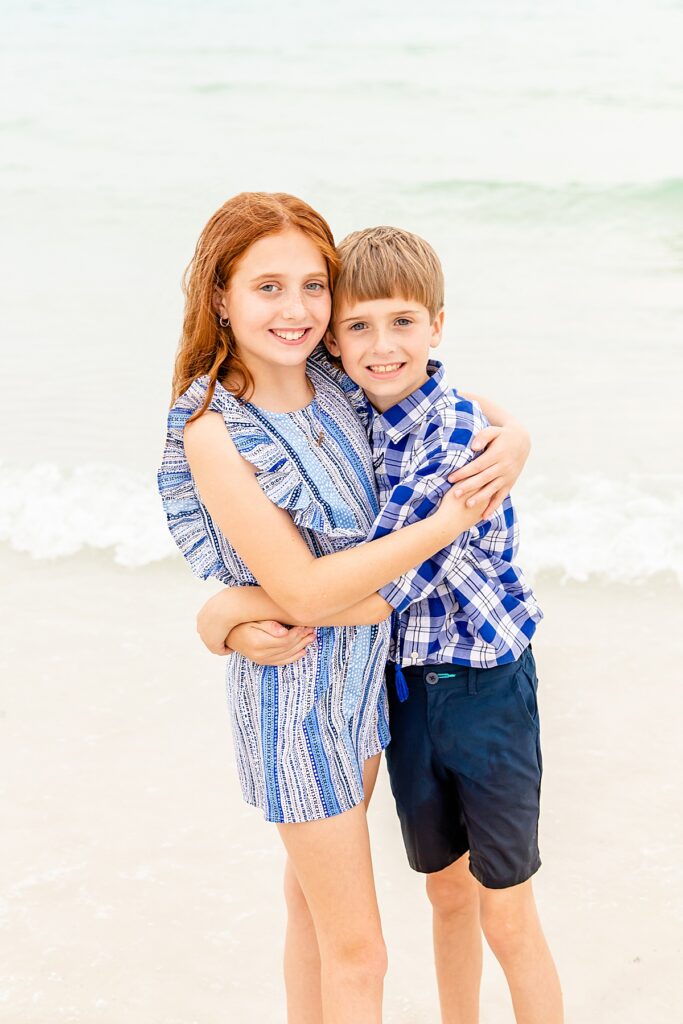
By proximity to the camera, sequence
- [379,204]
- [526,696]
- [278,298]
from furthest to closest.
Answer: [379,204], [526,696], [278,298]

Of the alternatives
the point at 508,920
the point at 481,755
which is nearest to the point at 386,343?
the point at 481,755

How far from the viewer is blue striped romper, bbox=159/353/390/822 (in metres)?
2.12

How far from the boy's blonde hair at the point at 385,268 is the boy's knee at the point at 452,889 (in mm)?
1233

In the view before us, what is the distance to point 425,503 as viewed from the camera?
2.08 m

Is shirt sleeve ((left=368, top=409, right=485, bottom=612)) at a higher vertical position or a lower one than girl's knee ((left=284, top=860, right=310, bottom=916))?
higher

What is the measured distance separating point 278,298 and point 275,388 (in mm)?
184

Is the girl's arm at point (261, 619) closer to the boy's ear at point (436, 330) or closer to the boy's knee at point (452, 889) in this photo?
the boy's ear at point (436, 330)

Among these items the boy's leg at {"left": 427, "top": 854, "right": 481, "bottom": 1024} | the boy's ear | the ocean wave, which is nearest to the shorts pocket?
the boy's leg at {"left": 427, "top": 854, "right": 481, "bottom": 1024}

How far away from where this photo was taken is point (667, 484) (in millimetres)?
6094

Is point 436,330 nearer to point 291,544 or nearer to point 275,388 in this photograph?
point 275,388

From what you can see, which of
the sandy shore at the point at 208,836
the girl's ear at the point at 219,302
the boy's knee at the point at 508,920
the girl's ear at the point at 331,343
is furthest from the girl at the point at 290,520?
the sandy shore at the point at 208,836

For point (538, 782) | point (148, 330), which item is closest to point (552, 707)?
point (538, 782)

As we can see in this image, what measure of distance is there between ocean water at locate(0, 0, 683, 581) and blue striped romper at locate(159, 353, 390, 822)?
3.13m

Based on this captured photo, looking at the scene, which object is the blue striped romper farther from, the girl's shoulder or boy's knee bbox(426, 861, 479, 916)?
boy's knee bbox(426, 861, 479, 916)
